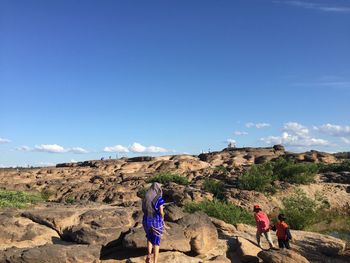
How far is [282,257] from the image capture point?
10.5m

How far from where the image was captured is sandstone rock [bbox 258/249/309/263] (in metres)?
10.5

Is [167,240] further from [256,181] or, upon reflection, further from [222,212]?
[256,181]

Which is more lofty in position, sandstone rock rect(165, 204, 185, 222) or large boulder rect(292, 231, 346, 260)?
sandstone rock rect(165, 204, 185, 222)

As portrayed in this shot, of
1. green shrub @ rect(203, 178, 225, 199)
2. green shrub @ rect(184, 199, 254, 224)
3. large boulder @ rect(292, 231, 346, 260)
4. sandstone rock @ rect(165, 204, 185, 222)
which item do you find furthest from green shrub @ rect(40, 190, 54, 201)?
large boulder @ rect(292, 231, 346, 260)

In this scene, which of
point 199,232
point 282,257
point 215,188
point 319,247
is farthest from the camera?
point 215,188

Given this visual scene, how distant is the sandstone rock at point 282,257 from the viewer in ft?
34.3

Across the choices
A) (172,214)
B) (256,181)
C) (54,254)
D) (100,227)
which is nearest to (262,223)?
(172,214)

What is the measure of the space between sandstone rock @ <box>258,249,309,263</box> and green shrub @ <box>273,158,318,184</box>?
1611cm

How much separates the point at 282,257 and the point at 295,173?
17.2m

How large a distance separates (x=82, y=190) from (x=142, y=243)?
18.5 metres

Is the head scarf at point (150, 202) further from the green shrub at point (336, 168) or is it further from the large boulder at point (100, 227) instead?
the green shrub at point (336, 168)

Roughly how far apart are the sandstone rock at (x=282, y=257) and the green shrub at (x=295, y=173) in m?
16.1

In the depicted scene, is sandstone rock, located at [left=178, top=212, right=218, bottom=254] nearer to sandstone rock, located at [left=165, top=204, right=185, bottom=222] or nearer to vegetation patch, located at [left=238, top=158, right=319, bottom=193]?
sandstone rock, located at [left=165, top=204, right=185, bottom=222]

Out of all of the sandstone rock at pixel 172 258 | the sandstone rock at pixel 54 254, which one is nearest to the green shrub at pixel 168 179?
the sandstone rock at pixel 172 258
